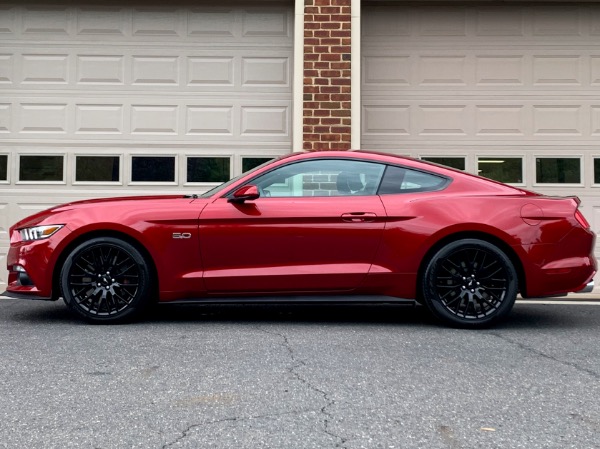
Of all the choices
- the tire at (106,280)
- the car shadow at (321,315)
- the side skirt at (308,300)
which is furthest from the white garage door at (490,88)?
the tire at (106,280)

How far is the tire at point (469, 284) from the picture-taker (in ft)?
17.5

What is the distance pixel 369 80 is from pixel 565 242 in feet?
14.9

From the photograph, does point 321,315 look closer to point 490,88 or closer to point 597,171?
point 490,88

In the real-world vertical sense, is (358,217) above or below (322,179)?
below

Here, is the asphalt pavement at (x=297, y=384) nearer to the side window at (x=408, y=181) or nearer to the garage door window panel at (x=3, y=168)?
the side window at (x=408, y=181)

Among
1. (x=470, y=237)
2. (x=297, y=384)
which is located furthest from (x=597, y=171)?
(x=297, y=384)

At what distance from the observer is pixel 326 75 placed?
8.84 metres

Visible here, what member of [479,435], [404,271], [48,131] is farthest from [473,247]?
[48,131]

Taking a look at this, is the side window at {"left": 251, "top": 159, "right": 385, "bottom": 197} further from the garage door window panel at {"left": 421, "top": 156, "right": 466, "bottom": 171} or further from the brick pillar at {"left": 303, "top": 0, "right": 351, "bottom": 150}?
the garage door window panel at {"left": 421, "top": 156, "right": 466, "bottom": 171}

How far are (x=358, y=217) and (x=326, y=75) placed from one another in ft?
12.7

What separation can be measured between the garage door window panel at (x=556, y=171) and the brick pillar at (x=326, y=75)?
255 cm

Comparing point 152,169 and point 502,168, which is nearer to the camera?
point 152,169

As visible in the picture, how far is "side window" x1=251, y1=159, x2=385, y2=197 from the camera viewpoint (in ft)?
18.3

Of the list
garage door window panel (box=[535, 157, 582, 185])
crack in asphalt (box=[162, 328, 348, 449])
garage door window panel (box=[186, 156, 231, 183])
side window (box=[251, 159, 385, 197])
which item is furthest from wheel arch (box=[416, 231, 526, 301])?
garage door window panel (box=[186, 156, 231, 183])
